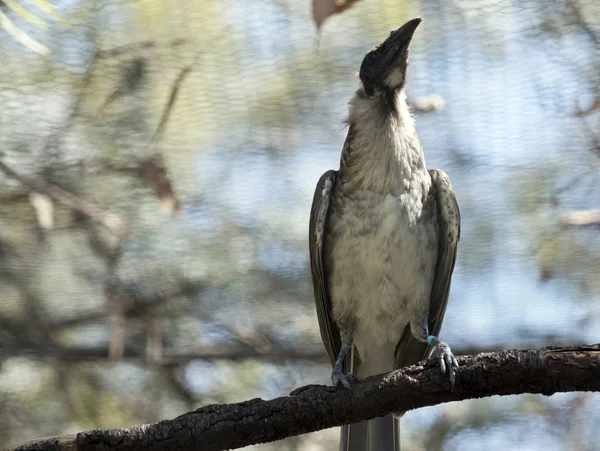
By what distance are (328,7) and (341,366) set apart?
127cm

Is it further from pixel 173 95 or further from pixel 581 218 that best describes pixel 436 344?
pixel 173 95

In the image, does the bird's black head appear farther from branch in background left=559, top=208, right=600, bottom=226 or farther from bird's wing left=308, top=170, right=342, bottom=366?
branch in background left=559, top=208, right=600, bottom=226

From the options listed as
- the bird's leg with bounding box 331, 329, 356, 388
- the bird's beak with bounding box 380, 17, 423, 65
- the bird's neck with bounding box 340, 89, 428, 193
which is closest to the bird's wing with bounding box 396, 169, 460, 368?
the bird's neck with bounding box 340, 89, 428, 193

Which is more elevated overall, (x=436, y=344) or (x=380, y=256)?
(x=380, y=256)

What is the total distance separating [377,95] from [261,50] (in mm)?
472

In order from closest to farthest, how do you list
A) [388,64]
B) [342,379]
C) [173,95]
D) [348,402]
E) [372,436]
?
[348,402]
[342,379]
[372,436]
[388,64]
[173,95]

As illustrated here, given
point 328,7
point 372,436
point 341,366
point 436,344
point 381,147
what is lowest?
point 372,436

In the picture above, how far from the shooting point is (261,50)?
3.52 meters

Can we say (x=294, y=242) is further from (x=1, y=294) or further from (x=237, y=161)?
(x=1, y=294)

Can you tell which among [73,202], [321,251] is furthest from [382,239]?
[73,202]

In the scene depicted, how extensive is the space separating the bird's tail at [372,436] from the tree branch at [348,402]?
745mm

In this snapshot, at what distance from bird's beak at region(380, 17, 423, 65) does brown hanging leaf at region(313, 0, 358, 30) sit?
0.65 ft

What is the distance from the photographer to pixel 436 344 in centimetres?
289

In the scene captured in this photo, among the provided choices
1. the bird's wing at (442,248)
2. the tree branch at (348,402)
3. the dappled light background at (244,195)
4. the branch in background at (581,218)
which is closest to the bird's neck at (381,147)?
the bird's wing at (442,248)
